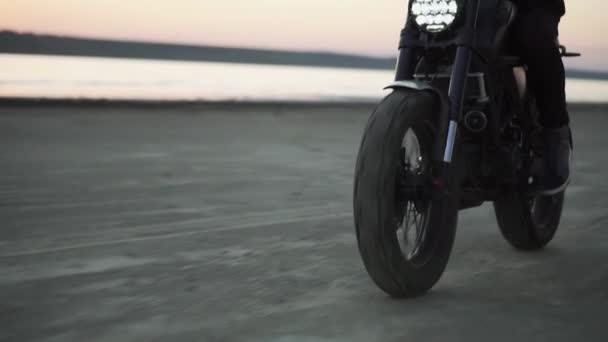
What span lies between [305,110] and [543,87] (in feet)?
39.5

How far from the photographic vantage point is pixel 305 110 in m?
16.2

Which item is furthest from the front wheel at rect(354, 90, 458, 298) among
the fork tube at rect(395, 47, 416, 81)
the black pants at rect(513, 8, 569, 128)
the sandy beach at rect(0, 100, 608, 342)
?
the black pants at rect(513, 8, 569, 128)

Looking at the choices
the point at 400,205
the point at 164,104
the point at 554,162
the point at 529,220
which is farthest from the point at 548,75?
the point at 164,104

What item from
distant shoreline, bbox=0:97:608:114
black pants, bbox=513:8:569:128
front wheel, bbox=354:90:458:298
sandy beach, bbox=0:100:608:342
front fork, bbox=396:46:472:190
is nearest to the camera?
sandy beach, bbox=0:100:608:342

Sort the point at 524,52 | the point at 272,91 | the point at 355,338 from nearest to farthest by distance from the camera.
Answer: the point at 355,338, the point at 524,52, the point at 272,91

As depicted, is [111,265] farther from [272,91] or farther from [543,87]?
[272,91]

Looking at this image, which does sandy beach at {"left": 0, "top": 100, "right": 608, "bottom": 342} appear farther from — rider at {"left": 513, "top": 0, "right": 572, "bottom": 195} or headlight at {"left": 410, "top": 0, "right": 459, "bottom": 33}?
headlight at {"left": 410, "top": 0, "right": 459, "bottom": 33}

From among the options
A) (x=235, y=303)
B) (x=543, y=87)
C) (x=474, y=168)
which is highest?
(x=543, y=87)

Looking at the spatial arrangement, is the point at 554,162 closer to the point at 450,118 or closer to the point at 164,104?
the point at 450,118

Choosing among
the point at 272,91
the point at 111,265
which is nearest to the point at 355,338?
the point at 111,265

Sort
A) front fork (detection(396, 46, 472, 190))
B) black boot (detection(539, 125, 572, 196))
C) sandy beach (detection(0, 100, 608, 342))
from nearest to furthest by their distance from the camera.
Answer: sandy beach (detection(0, 100, 608, 342)) < front fork (detection(396, 46, 472, 190)) < black boot (detection(539, 125, 572, 196))

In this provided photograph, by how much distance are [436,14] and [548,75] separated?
2.36 ft

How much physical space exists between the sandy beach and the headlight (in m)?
1.12

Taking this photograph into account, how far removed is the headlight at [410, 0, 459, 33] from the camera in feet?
12.6
